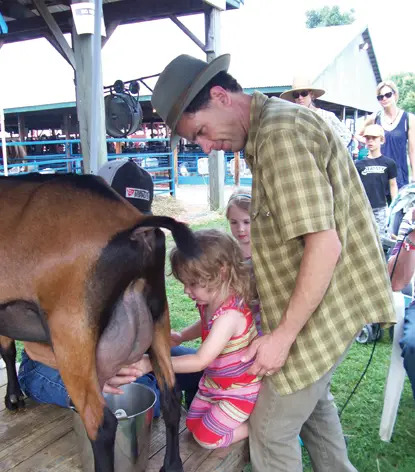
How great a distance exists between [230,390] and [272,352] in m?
0.42

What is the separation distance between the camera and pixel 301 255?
1.75 m

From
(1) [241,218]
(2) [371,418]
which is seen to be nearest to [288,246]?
(1) [241,218]

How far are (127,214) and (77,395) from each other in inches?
25.4

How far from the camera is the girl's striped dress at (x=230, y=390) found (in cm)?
205

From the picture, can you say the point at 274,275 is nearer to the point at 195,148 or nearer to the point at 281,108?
the point at 281,108

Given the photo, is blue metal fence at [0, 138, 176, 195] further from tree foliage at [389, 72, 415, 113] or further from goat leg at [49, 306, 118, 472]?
tree foliage at [389, 72, 415, 113]

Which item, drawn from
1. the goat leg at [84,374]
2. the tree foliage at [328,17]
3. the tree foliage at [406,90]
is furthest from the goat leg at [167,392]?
the tree foliage at [328,17]

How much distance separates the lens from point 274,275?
1813 millimetres

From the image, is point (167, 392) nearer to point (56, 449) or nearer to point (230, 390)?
point (230, 390)

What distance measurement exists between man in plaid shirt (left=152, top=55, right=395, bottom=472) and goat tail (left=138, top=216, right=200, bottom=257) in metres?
0.23

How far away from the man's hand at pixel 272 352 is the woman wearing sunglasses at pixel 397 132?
388 cm

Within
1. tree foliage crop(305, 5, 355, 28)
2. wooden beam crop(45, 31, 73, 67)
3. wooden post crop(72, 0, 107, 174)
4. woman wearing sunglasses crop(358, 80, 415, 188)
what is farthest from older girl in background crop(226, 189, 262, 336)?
tree foliage crop(305, 5, 355, 28)

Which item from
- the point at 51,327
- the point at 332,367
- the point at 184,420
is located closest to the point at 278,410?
the point at 332,367

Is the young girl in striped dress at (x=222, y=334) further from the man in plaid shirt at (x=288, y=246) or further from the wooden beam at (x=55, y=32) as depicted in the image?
the wooden beam at (x=55, y=32)
